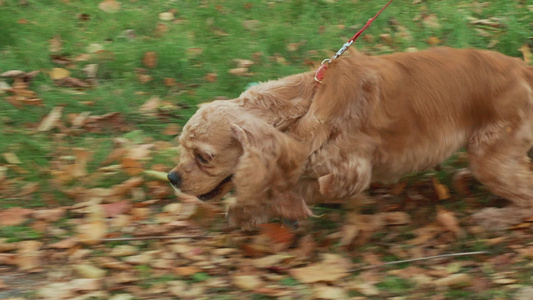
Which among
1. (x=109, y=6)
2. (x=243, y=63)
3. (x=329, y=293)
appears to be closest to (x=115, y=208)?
(x=329, y=293)

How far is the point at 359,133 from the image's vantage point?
4.03 m

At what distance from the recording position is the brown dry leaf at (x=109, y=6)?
6840 mm

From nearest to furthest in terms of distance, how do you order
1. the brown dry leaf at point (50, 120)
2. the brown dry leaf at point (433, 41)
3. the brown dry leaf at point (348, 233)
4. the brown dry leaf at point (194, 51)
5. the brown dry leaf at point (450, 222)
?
the brown dry leaf at point (348, 233) → the brown dry leaf at point (450, 222) → the brown dry leaf at point (50, 120) → the brown dry leaf at point (194, 51) → the brown dry leaf at point (433, 41)

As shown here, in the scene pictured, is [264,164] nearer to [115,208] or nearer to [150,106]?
[115,208]

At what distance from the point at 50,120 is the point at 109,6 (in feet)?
6.98

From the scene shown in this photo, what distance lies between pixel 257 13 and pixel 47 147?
2.83 metres

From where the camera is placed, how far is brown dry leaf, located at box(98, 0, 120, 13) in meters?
6.84

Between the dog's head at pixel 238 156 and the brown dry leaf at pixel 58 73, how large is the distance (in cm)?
216

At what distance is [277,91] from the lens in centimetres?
412

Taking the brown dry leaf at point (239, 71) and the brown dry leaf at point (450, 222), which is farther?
the brown dry leaf at point (239, 71)

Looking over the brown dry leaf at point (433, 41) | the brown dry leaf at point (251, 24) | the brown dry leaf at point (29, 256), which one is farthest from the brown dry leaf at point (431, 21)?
the brown dry leaf at point (29, 256)

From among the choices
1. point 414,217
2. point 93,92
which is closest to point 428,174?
point 414,217

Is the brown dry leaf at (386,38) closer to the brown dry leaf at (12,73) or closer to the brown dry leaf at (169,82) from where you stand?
the brown dry leaf at (169,82)

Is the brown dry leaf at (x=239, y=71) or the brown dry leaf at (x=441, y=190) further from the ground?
the brown dry leaf at (x=239, y=71)
